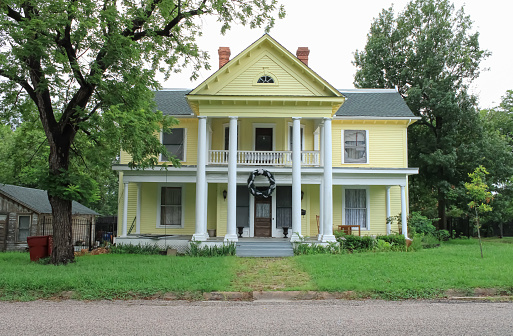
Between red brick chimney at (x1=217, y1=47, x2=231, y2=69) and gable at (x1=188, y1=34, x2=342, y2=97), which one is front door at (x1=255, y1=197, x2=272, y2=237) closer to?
gable at (x1=188, y1=34, x2=342, y2=97)

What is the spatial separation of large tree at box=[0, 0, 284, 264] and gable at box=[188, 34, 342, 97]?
2416 millimetres

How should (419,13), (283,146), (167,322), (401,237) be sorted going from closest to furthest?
(167,322)
(401,237)
(283,146)
(419,13)

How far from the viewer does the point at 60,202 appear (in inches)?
473

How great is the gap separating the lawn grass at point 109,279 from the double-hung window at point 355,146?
9651mm

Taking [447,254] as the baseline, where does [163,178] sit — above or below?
above

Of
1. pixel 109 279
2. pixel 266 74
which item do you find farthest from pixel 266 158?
pixel 109 279

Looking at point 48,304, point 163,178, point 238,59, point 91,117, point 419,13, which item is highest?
point 419,13

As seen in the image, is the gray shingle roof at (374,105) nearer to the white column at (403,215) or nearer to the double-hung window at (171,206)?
the white column at (403,215)

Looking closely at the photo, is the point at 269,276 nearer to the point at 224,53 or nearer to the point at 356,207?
the point at 356,207

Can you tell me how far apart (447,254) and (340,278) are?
233 inches

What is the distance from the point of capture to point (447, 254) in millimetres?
13531

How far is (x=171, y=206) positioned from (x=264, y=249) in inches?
234

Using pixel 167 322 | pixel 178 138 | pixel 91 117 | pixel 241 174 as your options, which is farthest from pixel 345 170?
pixel 167 322

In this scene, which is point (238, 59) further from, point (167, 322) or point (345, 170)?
point (167, 322)
